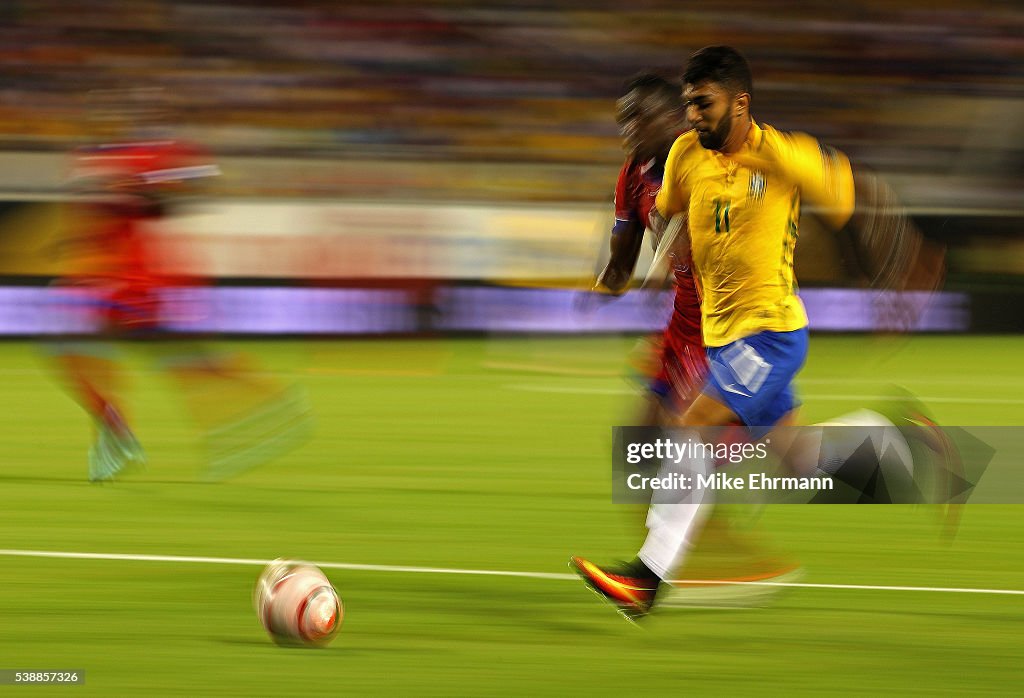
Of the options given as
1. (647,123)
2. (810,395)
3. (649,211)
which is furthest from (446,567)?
(810,395)

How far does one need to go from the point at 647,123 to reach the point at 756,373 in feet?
3.51

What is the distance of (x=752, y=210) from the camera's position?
4.66 metres

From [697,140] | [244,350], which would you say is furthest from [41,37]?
[697,140]

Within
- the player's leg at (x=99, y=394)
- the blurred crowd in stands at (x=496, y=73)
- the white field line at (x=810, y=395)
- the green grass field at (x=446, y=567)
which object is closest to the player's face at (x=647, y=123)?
Answer: the green grass field at (x=446, y=567)

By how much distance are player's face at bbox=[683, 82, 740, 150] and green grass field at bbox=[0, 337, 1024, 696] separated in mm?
883

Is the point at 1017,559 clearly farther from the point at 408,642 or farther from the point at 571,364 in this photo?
the point at 571,364

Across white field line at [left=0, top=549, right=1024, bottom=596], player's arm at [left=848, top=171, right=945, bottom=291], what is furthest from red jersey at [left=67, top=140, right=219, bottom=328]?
player's arm at [left=848, top=171, right=945, bottom=291]

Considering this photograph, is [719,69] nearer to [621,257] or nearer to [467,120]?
[621,257]

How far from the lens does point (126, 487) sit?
7238mm

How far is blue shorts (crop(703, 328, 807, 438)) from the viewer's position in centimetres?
469

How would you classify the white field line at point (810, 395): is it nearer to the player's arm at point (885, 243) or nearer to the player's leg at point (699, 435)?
the player's leg at point (699, 435)

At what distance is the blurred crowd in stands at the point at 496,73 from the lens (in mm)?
16219

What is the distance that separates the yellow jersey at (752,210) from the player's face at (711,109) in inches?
4.1

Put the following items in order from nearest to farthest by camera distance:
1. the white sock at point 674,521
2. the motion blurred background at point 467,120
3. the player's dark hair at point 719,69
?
the player's dark hair at point 719,69
the white sock at point 674,521
the motion blurred background at point 467,120
